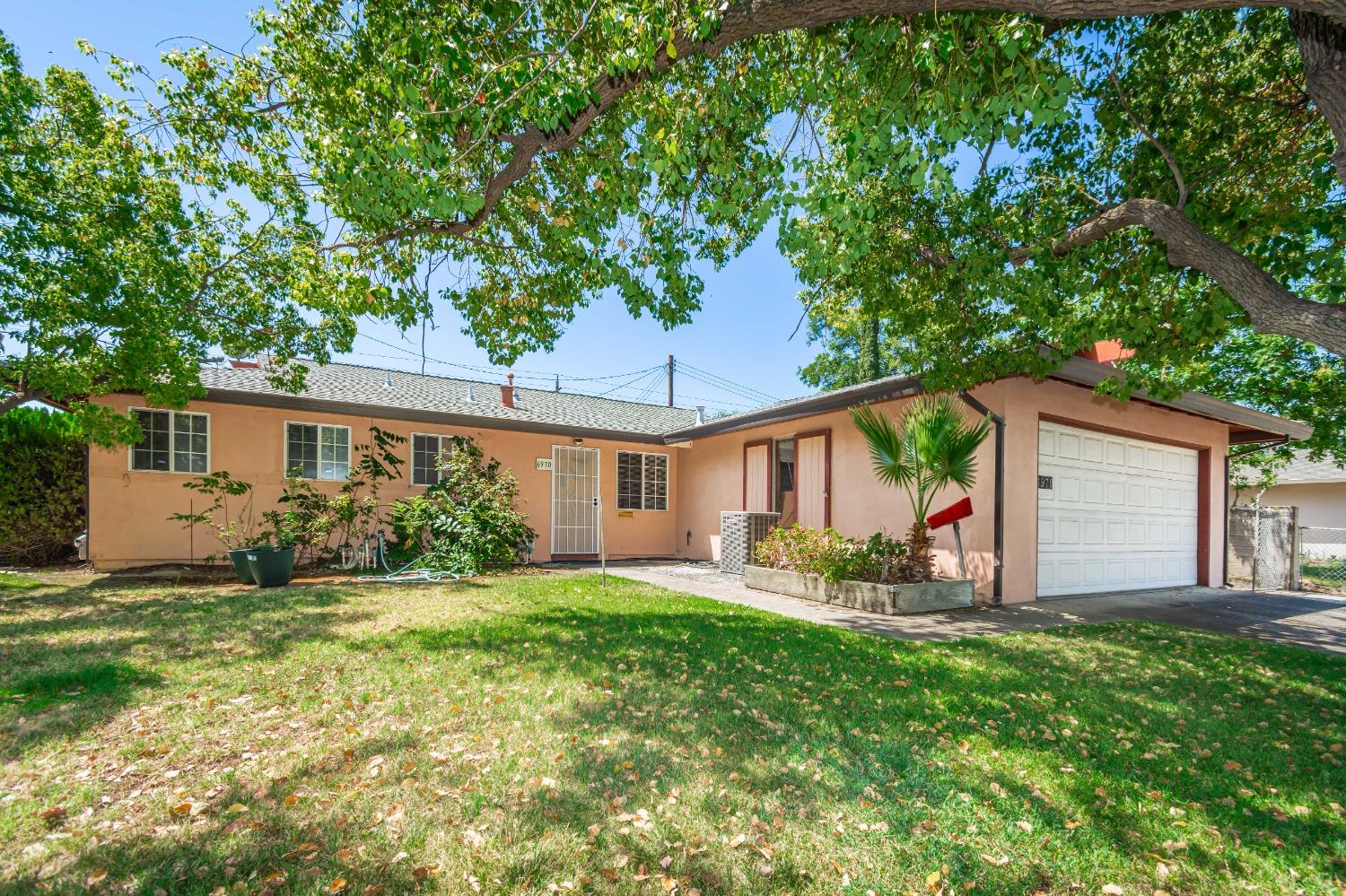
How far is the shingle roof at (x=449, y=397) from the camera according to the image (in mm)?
10383

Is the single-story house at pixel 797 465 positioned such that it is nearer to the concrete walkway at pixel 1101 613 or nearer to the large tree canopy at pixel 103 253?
the concrete walkway at pixel 1101 613

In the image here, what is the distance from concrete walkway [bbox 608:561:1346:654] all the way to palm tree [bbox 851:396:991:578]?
120cm

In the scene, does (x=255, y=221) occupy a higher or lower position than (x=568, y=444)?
higher

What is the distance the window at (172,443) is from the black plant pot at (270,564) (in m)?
3.00

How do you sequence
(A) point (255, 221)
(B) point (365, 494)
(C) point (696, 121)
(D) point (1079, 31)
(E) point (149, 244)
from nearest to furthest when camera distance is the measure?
(C) point (696, 121) → (D) point (1079, 31) → (E) point (149, 244) → (A) point (255, 221) → (B) point (365, 494)

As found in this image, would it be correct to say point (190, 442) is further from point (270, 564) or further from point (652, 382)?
point (652, 382)

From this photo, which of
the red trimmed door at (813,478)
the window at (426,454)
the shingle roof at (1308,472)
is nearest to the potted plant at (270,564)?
the window at (426,454)

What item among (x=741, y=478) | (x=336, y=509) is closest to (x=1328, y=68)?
(x=741, y=478)

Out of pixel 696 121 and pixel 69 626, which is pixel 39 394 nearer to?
pixel 69 626

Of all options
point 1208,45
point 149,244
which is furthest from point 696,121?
point 149,244

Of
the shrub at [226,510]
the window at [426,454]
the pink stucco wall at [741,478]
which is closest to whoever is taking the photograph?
the pink stucco wall at [741,478]

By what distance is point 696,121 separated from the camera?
4730 mm

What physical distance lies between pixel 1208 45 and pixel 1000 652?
20.0ft

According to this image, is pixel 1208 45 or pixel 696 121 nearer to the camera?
pixel 696 121
